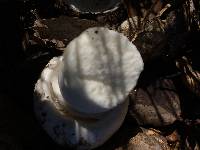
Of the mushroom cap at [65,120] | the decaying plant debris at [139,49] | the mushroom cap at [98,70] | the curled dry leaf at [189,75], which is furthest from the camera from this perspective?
the curled dry leaf at [189,75]

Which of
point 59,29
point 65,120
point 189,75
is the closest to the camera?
point 65,120

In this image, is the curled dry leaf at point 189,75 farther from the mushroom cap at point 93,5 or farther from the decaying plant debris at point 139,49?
the mushroom cap at point 93,5

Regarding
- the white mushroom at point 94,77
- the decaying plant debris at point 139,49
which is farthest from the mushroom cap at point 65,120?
the decaying plant debris at point 139,49

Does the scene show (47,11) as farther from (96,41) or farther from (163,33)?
(96,41)

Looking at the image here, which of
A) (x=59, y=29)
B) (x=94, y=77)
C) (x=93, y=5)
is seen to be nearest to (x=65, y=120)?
(x=94, y=77)

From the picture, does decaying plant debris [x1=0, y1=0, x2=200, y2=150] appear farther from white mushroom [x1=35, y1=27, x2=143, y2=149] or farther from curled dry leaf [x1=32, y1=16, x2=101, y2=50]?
white mushroom [x1=35, y1=27, x2=143, y2=149]

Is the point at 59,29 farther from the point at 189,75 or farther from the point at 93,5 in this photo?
the point at 189,75
